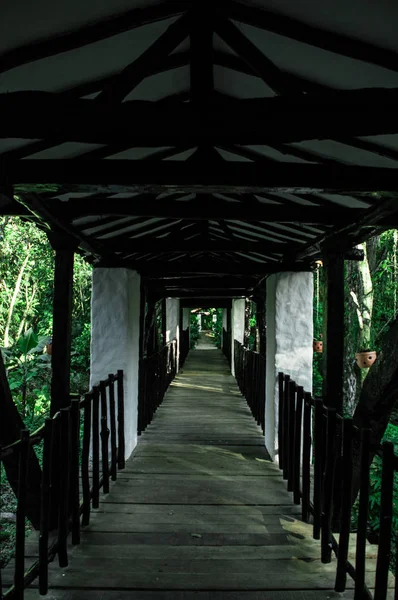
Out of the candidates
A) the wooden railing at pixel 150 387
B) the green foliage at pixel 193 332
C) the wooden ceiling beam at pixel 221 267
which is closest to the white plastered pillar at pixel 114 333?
the wooden ceiling beam at pixel 221 267

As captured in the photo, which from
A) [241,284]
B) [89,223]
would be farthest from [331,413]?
[241,284]

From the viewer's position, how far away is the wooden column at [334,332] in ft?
13.8

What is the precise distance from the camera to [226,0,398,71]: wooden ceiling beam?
82.6 inches

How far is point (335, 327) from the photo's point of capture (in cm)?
426

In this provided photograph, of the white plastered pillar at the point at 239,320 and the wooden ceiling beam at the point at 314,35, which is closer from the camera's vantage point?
the wooden ceiling beam at the point at 314,35

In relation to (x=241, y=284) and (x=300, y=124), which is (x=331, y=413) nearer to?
(x=300, y=124)

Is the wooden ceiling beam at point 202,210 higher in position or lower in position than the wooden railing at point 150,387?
higher

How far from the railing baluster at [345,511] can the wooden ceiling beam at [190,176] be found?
4.77 ft

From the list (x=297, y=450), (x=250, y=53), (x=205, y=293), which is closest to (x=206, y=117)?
(x=250, y=53)

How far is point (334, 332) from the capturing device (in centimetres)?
425

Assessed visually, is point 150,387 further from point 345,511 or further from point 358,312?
point 345,511

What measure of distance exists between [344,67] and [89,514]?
3558mm

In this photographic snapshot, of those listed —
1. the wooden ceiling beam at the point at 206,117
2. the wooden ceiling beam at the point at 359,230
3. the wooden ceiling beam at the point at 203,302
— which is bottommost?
the wooden ceiling beam at the point at 203,302

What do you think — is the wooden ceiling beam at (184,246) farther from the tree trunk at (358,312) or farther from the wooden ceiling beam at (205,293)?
the wooden ceiling beam at (205,293)
